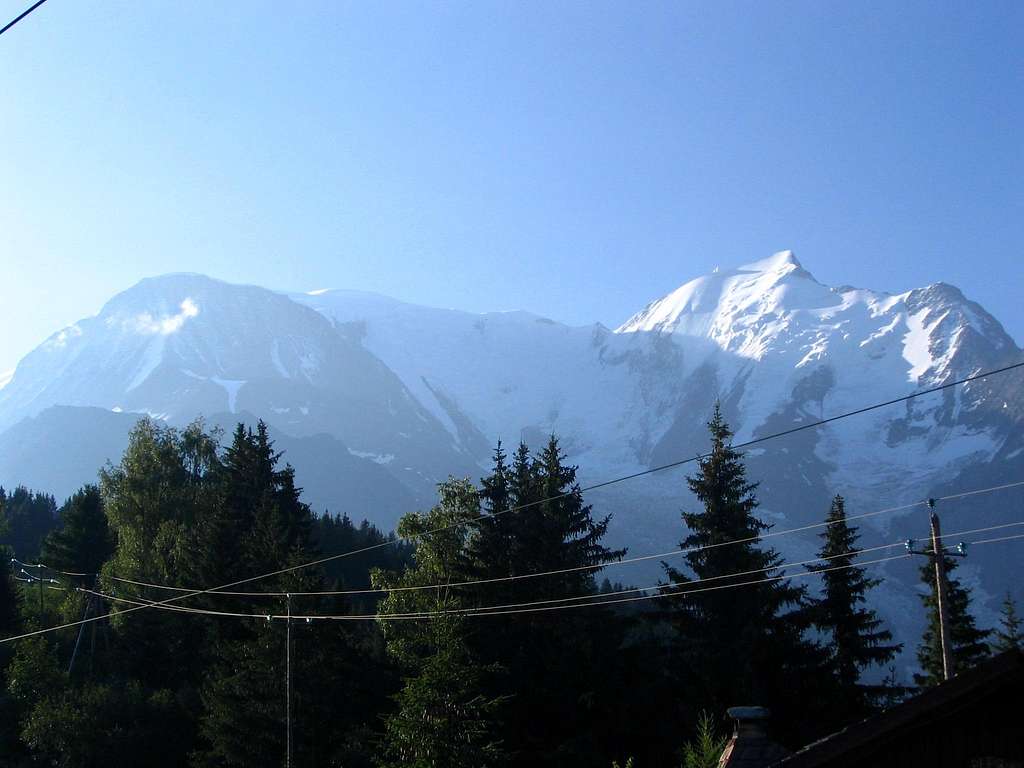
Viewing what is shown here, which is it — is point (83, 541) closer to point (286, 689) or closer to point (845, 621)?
point (286, 689)

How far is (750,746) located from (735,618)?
71.2ft

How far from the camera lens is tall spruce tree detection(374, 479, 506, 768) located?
30.1m

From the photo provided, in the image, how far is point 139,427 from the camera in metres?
69.3

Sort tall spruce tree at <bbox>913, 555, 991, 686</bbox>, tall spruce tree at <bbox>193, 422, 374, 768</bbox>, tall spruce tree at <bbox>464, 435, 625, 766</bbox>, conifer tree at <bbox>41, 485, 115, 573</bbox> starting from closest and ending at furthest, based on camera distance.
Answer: tall spruce tree at <bbox>193, 422, 374, 768</bbox> < tall spruce tree at <bbox>913, 555, 991, 686</bbox> < tall spruce tree at <bbox>464, 435, 625, 766</bbox> < conifer tree at <bbox>41, 485, 115, 573</bbox>

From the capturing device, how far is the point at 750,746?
58.1 ft

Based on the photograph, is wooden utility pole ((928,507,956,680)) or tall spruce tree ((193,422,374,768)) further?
tall spruce tree ((193,422,374,768))

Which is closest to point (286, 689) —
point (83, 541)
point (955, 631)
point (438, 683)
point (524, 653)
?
point (524, 653)

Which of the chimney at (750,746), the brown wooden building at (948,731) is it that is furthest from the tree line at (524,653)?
the brown wooden building at (948,731)

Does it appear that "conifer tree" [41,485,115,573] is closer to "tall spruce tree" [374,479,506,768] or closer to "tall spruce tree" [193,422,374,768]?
"tall spruce tree" [193,422,374,768]

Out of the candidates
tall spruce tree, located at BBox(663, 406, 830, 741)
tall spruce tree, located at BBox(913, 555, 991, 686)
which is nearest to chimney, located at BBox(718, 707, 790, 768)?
tall spruce tree, located at BBox(663, 406, 830, 741)

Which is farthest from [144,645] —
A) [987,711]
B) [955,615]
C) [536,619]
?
[987,711]

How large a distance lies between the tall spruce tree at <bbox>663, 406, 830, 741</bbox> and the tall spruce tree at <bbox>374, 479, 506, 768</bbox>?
26.8ft

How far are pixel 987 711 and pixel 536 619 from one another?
27537 mm

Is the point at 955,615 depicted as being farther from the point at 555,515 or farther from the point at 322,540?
the point at 322,540
